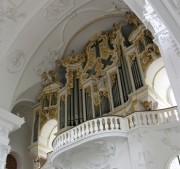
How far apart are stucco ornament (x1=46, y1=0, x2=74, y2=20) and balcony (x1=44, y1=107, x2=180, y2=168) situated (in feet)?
18.7

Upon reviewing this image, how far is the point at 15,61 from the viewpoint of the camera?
13094 millimetres

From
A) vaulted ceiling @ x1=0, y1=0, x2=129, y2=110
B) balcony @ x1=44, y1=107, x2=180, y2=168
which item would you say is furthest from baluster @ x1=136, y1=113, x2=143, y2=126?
vaulted ceiling @ x1=0, y1=0, x2=129, y2=110

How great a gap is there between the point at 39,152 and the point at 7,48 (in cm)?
511

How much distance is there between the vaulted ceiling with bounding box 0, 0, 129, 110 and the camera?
A: 12.5 meters

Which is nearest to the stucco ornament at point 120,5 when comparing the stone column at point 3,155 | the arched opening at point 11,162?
the stone column at point 3,155

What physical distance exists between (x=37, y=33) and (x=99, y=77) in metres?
3.52

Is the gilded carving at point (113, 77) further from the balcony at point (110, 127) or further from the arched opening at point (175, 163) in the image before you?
the arched opening at point (175, 163)

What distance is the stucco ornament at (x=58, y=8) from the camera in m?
13.6

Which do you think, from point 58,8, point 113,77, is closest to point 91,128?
point 113,77

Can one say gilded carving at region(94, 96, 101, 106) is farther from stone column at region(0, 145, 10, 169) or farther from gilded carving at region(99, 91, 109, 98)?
stone column at region(0, 145, 10, 169)

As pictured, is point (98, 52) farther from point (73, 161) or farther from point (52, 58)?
point (73, 161)

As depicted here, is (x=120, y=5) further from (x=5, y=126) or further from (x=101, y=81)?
(x=5, y=126)

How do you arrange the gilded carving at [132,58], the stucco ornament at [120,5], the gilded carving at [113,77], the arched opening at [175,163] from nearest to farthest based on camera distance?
the arched opening at [175,163] → the gilded carving at [132,58] → the gilded carving at [113,77] → the stucco ornament at [120,5]

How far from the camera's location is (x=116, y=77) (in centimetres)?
1324
